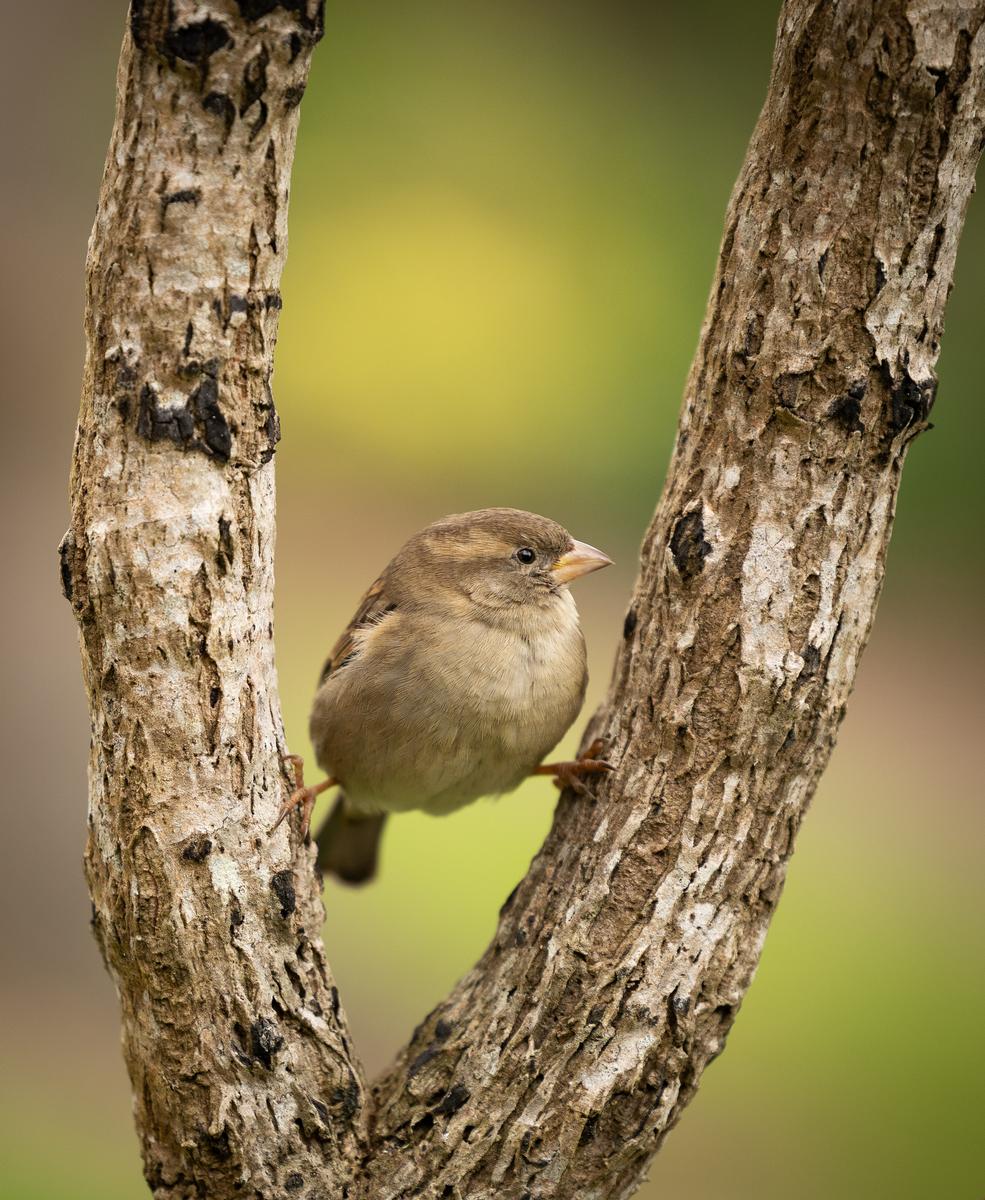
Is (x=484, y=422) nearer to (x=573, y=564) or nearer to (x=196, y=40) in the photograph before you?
(x=573, y=564)

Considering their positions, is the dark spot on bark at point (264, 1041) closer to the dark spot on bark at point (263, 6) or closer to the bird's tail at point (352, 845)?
the bird's tail at point (352, 845)

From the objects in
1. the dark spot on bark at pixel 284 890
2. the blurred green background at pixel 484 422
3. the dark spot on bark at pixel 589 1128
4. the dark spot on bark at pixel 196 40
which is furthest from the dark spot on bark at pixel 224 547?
the blurred green background at pixel 484 422

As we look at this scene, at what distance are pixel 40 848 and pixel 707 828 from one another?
466cm

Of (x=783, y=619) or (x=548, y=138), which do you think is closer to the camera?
(x=783, y=619)

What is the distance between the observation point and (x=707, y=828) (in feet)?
8.06

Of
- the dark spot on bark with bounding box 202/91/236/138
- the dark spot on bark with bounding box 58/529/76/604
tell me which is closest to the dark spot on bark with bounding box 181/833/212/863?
the dark spot on bark with bounding box 58/529/76/604

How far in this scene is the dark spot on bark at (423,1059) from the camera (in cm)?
262

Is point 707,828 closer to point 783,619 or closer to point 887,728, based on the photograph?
point 783,619

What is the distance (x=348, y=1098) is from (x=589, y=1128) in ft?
1.68

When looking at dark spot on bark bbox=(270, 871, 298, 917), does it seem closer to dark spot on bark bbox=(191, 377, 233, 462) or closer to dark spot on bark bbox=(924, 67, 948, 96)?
dark spot on bark bbox=(191, 377, 233, 462)

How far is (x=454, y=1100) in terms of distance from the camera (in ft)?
8.26

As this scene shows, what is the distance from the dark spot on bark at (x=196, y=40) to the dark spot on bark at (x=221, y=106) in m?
0.06

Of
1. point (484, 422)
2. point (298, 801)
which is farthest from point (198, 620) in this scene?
point (484, 422)

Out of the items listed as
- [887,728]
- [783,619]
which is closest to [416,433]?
[887,728]
